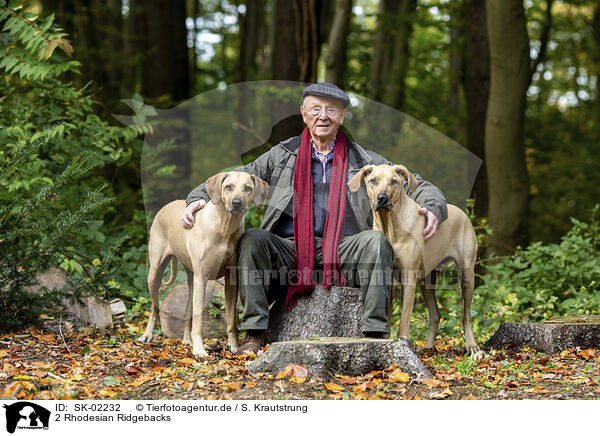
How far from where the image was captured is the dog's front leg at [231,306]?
5277 mm

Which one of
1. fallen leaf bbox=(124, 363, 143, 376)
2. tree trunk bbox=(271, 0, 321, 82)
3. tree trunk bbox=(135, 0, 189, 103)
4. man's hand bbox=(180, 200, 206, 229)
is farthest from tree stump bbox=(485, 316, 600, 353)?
tree trunk bbox=(135, 0, 189, 103)

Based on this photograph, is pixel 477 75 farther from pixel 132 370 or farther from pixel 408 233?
pixel 132 370

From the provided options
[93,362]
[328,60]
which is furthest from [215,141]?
[93,362]

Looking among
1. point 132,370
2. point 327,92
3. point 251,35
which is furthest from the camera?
point 251,35

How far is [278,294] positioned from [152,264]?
124 cm

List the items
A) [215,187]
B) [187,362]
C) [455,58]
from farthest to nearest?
[455,58] → [215,187] → [187,362]

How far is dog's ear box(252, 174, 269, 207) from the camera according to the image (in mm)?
4988

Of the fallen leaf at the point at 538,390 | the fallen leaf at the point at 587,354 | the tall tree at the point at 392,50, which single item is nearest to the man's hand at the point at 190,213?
the fallen leaf at the point at 538,390

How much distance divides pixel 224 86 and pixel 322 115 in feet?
11.0

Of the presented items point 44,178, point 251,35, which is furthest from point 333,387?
point 251,35

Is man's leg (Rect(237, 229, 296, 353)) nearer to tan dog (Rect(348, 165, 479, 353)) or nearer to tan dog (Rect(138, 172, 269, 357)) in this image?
tan dog (Rect(138, 172, 269, 357))

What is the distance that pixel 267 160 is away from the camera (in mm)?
5531

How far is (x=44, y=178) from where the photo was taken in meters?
6.04

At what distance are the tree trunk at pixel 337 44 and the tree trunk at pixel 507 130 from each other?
2279mm
